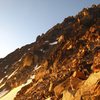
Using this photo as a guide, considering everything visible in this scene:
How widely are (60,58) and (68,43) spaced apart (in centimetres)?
577

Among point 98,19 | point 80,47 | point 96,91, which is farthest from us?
point 98,19

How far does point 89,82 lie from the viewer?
104ft

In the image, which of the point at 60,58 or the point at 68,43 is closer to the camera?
the point at 60,58

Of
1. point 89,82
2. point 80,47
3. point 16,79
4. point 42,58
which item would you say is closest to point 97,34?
point 80,47

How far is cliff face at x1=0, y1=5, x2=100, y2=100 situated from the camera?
3462 centimetres

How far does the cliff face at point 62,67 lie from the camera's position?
3462 cm

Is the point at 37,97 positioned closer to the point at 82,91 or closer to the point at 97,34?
the point at 82,91

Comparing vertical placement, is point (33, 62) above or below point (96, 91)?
above

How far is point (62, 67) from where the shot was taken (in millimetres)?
55406

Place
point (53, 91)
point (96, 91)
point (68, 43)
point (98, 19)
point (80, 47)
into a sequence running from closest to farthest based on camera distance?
point (96, 91) → point (53, 91) → point (80, 47) → point (68, 43) → point (98, 19)

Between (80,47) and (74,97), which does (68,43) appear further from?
(74,97)

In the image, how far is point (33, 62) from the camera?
3093 inches

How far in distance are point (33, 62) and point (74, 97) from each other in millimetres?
48240

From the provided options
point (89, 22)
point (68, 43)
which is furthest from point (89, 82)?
point (89, 22)
